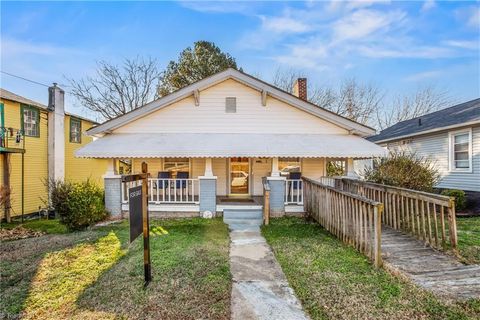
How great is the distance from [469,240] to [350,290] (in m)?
4.53

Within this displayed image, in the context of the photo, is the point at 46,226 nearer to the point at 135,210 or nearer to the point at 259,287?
the point at 135,210

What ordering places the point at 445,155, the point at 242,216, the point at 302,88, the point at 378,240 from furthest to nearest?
1. the point at 302,88
2. the point at 445,155
3. the point at 242,216
4. the point at 378,240

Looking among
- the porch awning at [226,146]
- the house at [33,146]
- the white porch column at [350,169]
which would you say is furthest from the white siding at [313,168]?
the house at [33,146]

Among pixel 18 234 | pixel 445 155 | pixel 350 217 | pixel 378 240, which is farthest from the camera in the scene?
pixel 445 155

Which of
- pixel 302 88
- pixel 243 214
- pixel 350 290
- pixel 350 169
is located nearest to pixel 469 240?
pixel 350 290

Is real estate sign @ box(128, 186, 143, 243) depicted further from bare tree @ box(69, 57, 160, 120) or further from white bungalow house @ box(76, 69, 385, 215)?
bare tree @ box(69, 57, 160, 120)

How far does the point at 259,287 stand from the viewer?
187 inches

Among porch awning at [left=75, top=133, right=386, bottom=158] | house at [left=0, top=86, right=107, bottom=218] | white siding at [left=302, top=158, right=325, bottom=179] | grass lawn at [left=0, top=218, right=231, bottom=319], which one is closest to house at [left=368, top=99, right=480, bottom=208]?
porch awning at [left=75, top=133, right=386, bottom=158]

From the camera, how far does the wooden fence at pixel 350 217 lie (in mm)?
5421

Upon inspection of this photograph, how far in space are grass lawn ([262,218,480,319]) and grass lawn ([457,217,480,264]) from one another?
1987 millimetres

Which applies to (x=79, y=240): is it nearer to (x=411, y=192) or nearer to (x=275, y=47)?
(x=411, y=192)

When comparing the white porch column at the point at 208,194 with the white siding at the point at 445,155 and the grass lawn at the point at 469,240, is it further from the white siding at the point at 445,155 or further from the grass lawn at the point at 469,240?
the white siding at the point at 445,155

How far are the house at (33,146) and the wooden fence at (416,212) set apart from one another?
1285 centimetres

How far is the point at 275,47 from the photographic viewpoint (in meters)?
22.1
